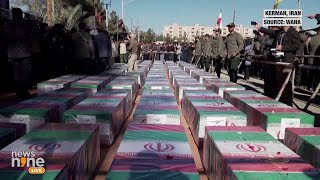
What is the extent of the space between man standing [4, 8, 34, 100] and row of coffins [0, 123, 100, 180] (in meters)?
5.00

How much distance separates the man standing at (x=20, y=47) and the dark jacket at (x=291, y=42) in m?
5.66

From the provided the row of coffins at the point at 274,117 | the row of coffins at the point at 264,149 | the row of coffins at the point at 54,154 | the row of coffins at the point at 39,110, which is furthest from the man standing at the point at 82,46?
the row of coffins at the point at 54,154

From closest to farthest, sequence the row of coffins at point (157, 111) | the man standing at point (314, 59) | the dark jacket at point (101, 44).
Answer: the row of coffins at point (157, 111) → the man standing at point (314, 59) → the dark jacket at point (101, 44)

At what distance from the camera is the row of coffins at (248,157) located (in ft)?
9.02

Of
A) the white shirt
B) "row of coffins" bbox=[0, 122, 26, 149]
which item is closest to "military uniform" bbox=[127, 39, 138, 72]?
the white shirt

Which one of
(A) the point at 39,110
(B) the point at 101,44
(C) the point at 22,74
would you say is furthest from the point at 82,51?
(A) the point at 39,110

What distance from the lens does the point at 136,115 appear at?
509 cm

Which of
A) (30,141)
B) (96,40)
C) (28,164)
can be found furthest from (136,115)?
(96,40)

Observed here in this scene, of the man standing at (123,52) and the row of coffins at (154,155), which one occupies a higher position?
the man standing at (123,52)

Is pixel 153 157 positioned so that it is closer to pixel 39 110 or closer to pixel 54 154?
pixel 54 154

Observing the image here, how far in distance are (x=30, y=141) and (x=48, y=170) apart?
0.78 metres

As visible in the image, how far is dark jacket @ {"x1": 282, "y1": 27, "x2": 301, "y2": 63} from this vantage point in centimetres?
786

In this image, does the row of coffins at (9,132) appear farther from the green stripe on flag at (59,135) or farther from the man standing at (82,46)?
the man standing at (82,46)

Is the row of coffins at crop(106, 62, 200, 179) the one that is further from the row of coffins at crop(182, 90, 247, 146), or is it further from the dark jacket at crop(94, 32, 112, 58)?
the dark jacket at crop(94, 32, 112, 58)
